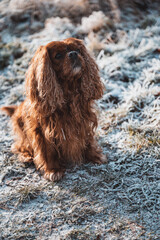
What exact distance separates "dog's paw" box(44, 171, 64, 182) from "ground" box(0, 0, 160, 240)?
72mm

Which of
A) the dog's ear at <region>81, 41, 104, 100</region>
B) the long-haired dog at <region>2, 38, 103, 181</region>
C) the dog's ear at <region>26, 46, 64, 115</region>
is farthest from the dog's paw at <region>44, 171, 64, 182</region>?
the dog's ear at <region>81, 41, 104, 100</region>

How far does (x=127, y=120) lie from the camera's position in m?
4.04

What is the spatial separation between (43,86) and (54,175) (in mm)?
1098

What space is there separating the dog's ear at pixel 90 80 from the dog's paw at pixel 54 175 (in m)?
0.99

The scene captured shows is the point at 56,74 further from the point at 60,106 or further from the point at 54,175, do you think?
the point at 54,175

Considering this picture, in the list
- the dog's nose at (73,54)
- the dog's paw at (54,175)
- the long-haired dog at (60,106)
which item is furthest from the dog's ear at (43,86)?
the dog's paw at (54,175)

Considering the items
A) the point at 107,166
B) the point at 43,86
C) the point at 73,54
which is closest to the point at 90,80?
the point at 73,54

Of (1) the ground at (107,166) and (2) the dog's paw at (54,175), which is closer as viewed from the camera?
(1) the ground at (107,166)

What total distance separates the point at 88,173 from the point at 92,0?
287 inches

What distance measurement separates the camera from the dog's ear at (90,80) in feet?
9.10

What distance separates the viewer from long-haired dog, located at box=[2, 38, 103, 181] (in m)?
2.58

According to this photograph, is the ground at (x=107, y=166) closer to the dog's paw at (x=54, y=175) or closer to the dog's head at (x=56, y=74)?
the dog's paw at (x=54, y=175)

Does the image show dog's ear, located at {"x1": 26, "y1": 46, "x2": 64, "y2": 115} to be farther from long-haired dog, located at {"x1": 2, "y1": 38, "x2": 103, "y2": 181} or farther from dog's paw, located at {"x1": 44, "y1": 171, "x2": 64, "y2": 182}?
dog's paw, located at {"x1": 44, "y1": 171, "x2": 64, "y2": 182}

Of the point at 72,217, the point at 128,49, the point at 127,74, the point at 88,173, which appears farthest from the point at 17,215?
the point at 128,49
